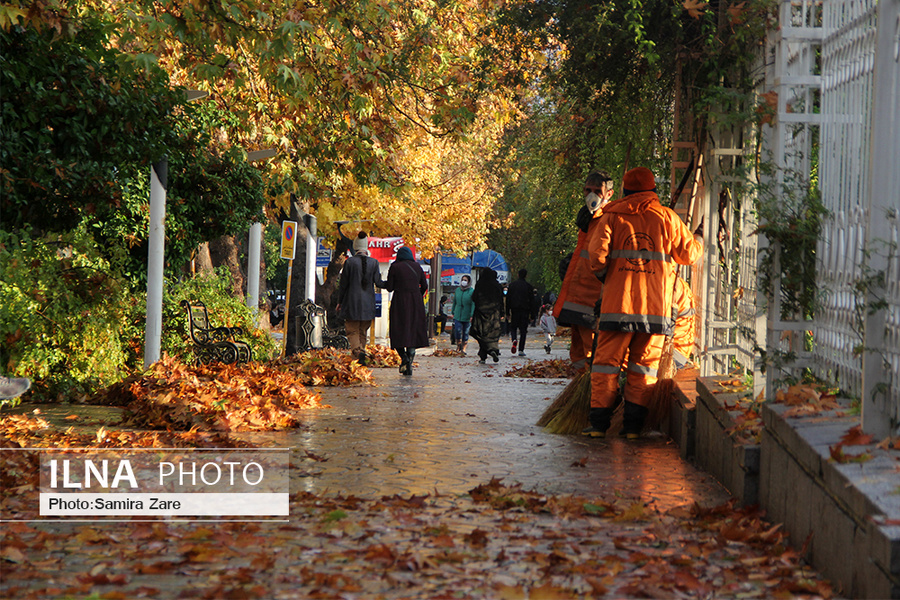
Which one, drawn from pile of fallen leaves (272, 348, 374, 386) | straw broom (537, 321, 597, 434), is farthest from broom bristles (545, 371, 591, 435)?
pile of fallen leaves (272, 348, 374, 386)

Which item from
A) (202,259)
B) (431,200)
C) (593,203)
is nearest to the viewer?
(593,203)

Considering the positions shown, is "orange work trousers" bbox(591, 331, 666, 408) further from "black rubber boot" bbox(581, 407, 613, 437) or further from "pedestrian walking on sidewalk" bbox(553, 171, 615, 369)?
"pedestrian walking on sidewalk" bbox(553, 171, 615, 369)

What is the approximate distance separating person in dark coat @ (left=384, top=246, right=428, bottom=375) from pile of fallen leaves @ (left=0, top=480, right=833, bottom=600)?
10.7m

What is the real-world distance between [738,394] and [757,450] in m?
1.40

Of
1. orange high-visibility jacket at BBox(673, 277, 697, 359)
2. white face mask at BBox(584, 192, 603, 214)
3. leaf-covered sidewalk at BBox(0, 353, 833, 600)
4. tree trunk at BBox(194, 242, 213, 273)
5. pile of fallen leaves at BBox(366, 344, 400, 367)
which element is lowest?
pile of fallen leaves at BBox(366, 344, 400, 367)

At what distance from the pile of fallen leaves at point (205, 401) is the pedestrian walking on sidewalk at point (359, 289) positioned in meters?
5.93

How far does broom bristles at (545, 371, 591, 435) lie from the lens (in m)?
9.23

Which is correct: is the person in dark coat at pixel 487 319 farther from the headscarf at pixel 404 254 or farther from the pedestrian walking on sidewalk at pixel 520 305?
the headscarf at pixel 404 254

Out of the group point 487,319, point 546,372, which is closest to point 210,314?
point 546,372

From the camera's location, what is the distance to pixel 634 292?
8594mm

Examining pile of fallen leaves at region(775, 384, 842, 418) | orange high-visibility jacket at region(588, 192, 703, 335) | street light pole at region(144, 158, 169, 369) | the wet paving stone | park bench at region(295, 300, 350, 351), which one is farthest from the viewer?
park bench at region(295, 300, 350, 351)

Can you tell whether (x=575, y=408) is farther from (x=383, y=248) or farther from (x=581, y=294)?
(x=383, y=248)

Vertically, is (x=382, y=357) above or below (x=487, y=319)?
below

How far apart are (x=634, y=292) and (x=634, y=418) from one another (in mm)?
1026
